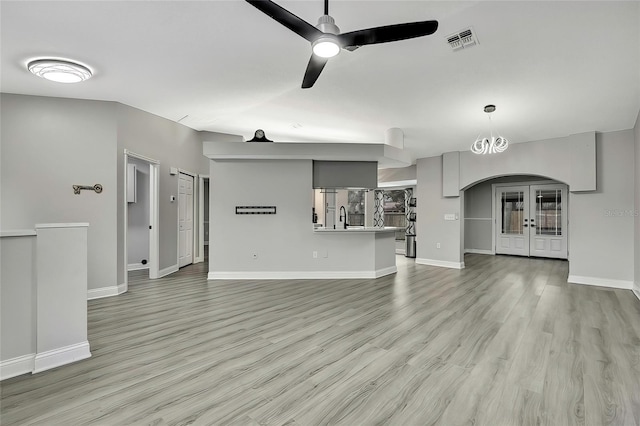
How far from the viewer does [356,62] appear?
10.7ft

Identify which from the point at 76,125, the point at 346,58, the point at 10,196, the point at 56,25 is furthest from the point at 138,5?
the point at 10,196

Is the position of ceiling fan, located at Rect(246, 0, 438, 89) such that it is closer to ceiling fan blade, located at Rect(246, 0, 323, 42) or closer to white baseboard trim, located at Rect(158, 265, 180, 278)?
ceiling fan blade, located at Rect(246, 0, 323, 42)

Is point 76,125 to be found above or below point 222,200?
above

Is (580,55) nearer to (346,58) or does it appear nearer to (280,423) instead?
(346,58)

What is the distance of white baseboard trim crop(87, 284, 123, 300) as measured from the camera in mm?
4235

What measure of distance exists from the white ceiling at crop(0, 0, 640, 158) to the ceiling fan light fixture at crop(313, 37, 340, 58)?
49 centimetres

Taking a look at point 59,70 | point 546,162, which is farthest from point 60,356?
point 546,162

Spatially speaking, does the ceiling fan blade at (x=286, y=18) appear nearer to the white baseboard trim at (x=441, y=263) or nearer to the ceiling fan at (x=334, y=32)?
the ceiling fan at (x=334, y=32)

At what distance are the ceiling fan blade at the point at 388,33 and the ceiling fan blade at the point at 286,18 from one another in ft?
0.65

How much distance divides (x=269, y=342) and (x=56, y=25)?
3.39 metres

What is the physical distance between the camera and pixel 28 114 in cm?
413

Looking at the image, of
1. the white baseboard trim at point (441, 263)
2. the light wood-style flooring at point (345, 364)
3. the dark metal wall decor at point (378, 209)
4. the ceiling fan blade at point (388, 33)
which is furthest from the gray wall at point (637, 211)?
the dark metal wall decor at point (378, 209)

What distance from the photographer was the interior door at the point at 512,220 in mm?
8664

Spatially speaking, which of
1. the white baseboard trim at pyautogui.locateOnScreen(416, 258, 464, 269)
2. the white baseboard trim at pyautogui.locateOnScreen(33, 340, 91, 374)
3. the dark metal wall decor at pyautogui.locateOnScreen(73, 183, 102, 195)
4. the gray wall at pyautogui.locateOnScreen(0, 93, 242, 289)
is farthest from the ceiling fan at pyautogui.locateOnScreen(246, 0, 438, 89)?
the white baseboard trim at pyautogui.locateOnScreen(416, 258, 464, 269)
